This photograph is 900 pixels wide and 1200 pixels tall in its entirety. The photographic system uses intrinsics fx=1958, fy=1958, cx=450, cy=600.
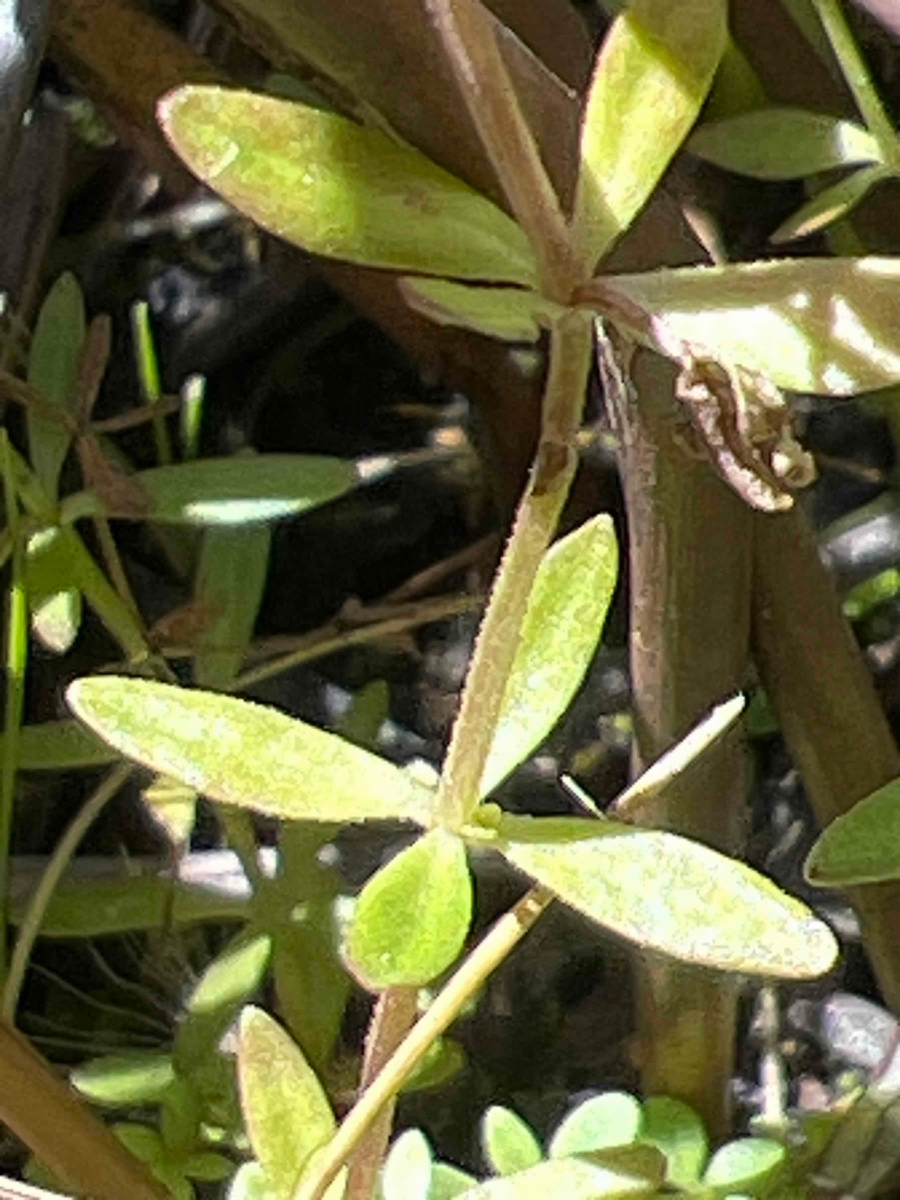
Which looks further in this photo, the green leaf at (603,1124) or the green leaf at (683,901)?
the green leaf at (603,1124)

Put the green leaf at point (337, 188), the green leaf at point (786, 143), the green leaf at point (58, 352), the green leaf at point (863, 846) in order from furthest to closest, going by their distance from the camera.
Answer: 1. the green leaf at point (58, 352)
2. the green leaf at point (786, 143)
3. the green leaf at point (863, 846)
4. the green leaf at point (337, 188)

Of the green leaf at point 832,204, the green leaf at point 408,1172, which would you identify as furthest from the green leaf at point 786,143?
the green leaf at point 408,1172

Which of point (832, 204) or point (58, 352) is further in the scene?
point (58, 352)

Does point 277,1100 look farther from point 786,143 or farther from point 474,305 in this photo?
point 786,143

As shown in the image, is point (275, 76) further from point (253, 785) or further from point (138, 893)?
point (253, 785)

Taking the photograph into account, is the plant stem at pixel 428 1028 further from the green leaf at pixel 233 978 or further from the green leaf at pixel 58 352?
the green leaf at pixel 58 352

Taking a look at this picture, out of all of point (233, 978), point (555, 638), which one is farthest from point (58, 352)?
point (555, 638)
